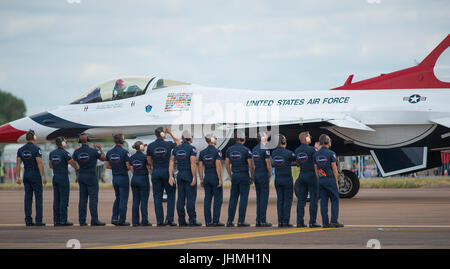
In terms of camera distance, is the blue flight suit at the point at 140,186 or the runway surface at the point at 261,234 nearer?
the runway surface at the point at 261,234

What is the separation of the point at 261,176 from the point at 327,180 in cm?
138

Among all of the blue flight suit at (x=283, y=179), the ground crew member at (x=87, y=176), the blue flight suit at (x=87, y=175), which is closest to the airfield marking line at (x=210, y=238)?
the blue flight suit at (x=283, y=179)

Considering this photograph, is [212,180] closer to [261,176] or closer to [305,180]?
[261,176]

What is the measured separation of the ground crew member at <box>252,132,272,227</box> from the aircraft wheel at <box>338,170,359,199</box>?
25.3 feet

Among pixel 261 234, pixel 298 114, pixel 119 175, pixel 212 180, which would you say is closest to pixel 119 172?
pixel 119 175

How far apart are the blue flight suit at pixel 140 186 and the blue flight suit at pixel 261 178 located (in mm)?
2212

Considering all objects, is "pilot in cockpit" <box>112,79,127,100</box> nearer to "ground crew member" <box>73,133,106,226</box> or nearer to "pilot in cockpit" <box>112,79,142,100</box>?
"pilot in cockpit" <box>112,79,142,100</box>

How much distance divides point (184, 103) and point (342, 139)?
4.74m

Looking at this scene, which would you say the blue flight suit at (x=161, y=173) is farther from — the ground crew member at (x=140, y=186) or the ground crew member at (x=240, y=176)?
the ground crew member at (x=240, y=176)

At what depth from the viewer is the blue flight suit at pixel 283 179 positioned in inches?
500
